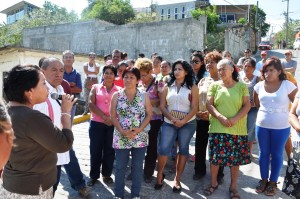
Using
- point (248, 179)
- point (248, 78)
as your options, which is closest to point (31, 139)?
point (248, 179)

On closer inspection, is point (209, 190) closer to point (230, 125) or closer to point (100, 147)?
point (230, 125)

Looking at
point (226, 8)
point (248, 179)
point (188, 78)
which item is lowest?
point (248, 179)

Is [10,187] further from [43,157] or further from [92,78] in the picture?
[92,78]

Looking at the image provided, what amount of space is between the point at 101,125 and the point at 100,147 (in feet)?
1.10

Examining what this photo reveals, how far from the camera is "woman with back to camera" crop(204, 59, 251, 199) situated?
13.2 feet

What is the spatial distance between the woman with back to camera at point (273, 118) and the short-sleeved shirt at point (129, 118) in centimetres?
173

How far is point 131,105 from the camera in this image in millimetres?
3832

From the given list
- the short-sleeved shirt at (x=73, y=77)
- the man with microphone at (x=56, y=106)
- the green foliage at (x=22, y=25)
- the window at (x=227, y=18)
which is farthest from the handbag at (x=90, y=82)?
the window at (x=227, y=18)

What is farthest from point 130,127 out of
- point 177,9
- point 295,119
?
point 177,9

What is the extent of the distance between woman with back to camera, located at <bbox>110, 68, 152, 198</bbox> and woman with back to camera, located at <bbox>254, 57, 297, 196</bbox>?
65.8 inches

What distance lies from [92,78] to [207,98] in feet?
17.0

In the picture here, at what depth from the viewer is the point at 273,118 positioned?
409 centimetres

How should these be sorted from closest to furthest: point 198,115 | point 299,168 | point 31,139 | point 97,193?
point 31,139
point 299,168
point 97,193
point 198,115

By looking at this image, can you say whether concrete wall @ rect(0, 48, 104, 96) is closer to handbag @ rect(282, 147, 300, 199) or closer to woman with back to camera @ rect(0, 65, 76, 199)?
woman with back to camera @ rect(0, 65, 76, 199)
